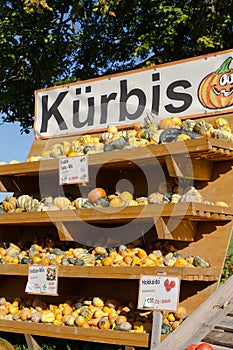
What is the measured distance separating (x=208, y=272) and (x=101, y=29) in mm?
12248

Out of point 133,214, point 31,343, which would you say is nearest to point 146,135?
point 133,214

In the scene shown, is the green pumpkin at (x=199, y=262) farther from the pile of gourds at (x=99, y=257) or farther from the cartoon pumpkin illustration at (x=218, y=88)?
the cartoon pumpkin illustration at (x=218, y=88)

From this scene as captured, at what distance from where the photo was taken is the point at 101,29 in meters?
15.7

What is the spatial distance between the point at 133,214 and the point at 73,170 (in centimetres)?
83

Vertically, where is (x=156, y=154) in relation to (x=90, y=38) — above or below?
below

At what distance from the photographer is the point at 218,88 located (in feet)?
16.8

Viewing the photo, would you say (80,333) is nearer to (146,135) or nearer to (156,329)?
(156,329)

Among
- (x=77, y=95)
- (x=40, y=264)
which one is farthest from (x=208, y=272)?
(x=77, y=95)

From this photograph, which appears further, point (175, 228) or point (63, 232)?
point (63, 232)

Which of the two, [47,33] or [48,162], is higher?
[47,33]

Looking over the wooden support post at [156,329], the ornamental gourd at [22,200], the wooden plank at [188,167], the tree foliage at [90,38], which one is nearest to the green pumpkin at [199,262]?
the wooden support post at [156,329]

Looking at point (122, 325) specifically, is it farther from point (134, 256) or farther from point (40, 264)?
point (40, 264)

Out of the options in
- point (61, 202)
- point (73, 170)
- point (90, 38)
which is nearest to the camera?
point (73, 170)

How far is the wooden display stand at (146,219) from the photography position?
4.39m
